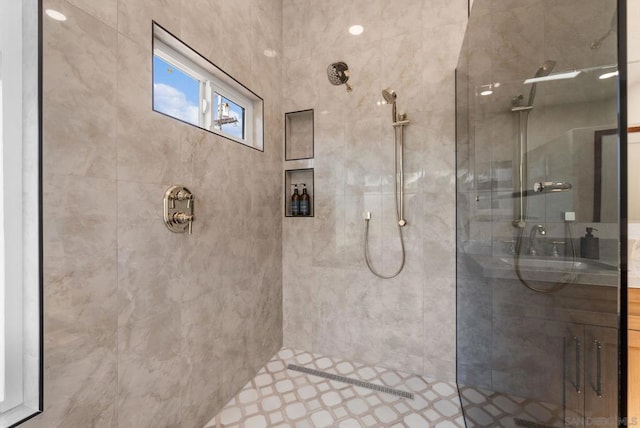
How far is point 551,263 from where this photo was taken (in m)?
0.68

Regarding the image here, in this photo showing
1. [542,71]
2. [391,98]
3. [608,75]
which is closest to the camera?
[608,75]

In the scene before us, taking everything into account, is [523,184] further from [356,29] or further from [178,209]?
[356,29]

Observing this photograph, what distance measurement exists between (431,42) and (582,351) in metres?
1.93

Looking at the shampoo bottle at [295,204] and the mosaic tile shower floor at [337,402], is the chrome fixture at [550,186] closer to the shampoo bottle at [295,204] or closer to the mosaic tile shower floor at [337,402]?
the mosaic tile shower floor at [337,402]

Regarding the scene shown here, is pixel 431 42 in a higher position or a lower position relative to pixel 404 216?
higher

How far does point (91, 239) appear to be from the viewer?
3.05 feet

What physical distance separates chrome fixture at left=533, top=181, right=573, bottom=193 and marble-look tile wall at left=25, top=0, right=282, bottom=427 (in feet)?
4.55

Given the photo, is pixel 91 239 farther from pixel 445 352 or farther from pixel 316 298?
pixel 445 352

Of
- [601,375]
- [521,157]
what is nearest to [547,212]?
[521,157]

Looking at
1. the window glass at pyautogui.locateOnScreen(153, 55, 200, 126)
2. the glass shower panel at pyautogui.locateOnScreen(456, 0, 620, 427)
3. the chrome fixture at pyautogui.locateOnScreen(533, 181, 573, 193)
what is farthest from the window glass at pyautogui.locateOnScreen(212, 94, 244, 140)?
the chrome fixture at pyautogui.locateOnScreen(533, 181, 573, 193)

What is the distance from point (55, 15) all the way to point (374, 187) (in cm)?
172

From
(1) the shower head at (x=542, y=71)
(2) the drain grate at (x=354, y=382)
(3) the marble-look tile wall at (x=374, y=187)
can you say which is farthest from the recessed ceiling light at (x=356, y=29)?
(2) the drain grate at (x=354, y=382)

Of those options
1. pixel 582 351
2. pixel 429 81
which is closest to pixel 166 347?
pixel 582 351

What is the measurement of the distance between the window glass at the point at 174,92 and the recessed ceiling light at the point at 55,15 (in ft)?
1.26
